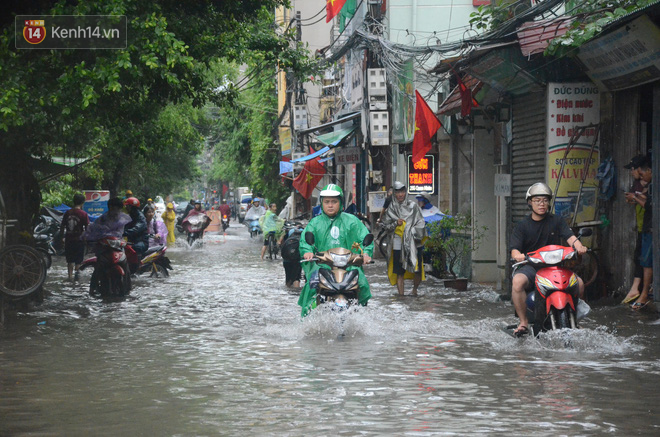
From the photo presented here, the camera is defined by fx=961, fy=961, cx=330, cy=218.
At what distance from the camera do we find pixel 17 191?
14.4 meters

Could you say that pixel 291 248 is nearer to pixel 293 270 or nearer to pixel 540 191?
pixel 293 270

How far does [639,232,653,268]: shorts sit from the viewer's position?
12.0 meters

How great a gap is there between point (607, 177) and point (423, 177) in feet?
33.3

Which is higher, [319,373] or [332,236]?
[332,236]

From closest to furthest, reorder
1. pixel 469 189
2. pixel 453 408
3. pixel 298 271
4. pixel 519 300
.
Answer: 1. pixel 453 408
2. pixel 519 300
3. pixel 298 271
4. pixel 469 189

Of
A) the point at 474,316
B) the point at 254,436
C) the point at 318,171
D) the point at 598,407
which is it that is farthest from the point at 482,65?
the point at 318,171

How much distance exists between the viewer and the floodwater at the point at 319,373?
20.2 ft

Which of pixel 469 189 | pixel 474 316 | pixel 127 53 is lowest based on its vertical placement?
pixel 474 316

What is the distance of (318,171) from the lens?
1253 inches

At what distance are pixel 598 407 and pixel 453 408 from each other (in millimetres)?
999

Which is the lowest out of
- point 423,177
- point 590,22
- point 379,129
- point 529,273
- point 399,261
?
point 399,261

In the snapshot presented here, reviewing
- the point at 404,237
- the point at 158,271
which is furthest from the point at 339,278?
the point at 158,271

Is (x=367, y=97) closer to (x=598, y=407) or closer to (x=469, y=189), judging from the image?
(x=469, y=189)

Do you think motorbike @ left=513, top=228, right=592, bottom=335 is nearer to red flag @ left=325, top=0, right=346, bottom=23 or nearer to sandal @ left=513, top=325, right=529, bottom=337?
sandal @ left=513, top=325, right=529, bottom=337
